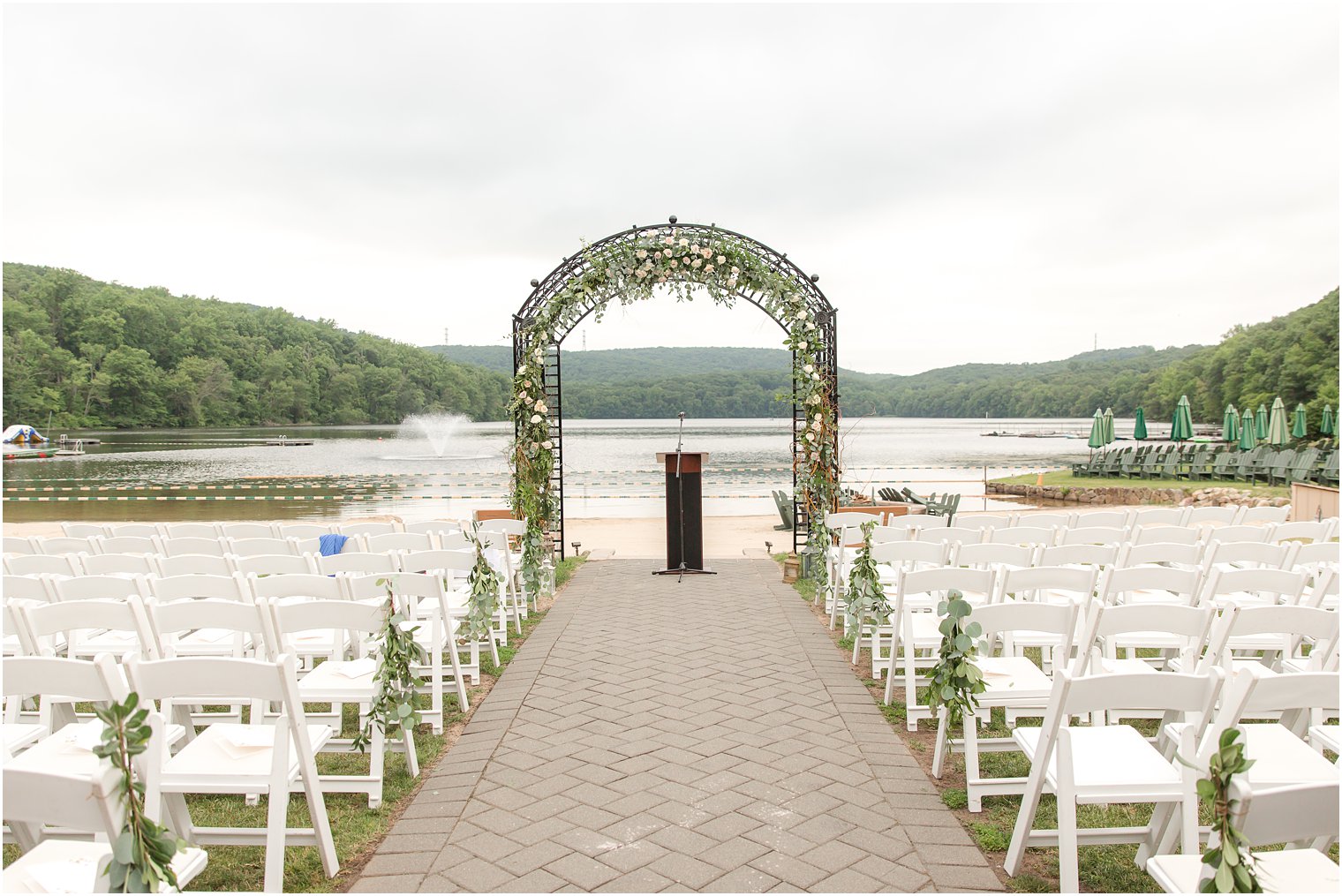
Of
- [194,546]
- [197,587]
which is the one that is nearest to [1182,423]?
[194,546]

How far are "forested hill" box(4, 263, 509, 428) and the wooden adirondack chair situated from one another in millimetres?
61141

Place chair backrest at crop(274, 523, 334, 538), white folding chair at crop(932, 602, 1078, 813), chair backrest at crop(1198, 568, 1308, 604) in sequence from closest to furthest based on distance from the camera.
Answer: white folding chair at crop(932, 602, 1078, 813) < chair backrest at crop(1198, 568, 1308, 604) < chair backrest at crop(274, 523, 334, 538)

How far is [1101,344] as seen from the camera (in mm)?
96750

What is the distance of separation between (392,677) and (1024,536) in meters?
4.52

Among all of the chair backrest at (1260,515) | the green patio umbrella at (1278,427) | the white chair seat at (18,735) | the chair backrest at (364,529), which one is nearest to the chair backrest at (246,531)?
the chair backrest at (364,529)

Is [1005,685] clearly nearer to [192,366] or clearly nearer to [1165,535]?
[1165,535]

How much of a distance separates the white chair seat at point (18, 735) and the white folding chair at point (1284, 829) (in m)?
3.38

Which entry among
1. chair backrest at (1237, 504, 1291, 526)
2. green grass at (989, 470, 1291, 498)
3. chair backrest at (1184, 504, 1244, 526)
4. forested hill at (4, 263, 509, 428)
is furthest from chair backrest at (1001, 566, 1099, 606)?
forested hill at (4, 263, 509, 428)

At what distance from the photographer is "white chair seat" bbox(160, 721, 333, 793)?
2613mm

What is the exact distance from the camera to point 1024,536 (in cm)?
627

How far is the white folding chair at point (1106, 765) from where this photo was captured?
240cm

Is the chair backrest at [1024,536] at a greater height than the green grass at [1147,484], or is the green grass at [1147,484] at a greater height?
the chair backrest at [1024,536]

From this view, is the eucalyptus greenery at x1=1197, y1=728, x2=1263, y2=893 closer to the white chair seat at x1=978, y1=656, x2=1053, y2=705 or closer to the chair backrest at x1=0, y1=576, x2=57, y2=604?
the white chair seat at x1=978, y1=656, x2=1053, y2=705

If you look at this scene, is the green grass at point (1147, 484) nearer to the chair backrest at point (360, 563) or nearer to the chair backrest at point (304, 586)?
the chair backrest at point (360, 563)
